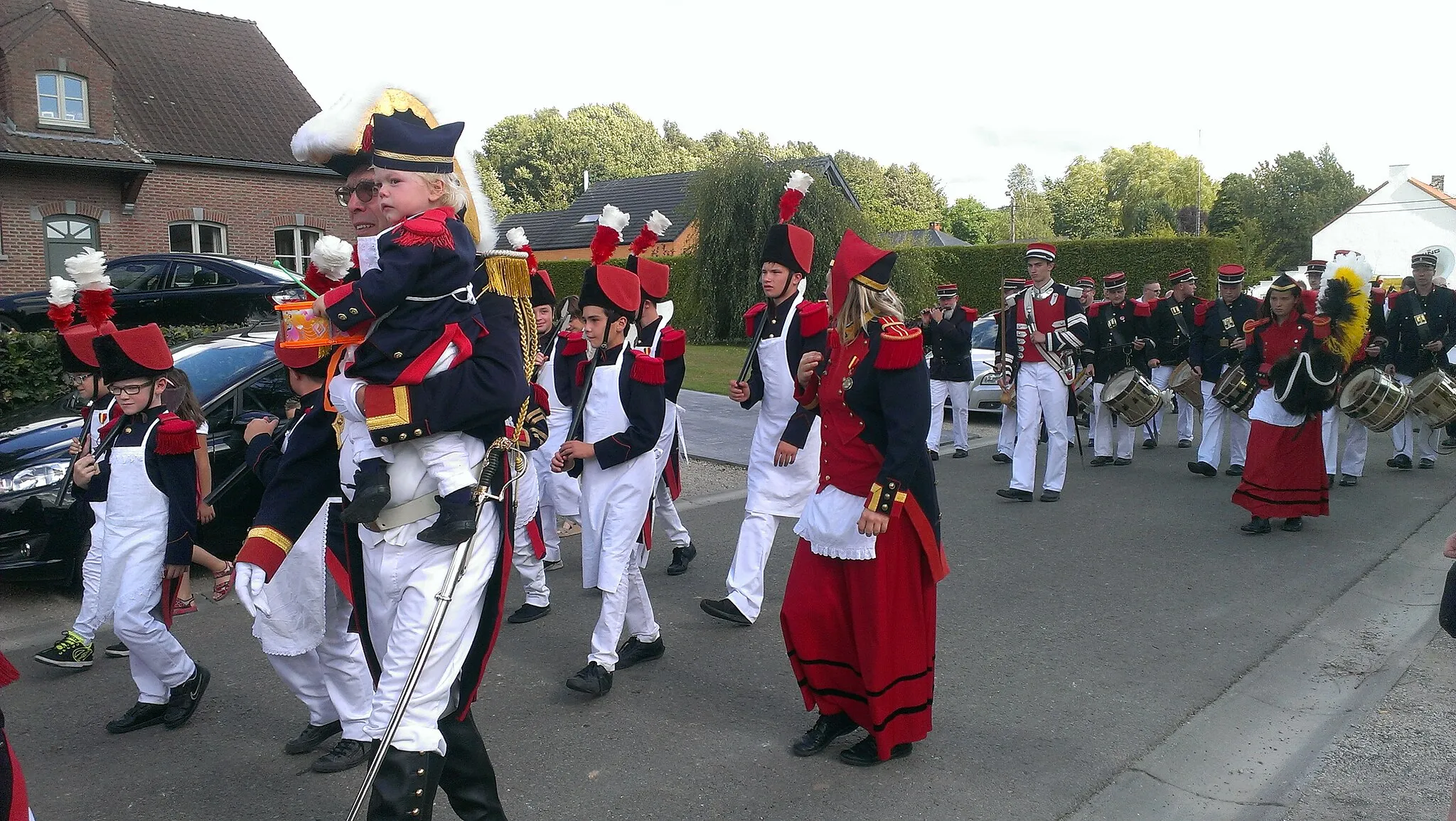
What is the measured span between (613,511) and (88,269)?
261cm

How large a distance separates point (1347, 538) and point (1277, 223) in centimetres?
8115

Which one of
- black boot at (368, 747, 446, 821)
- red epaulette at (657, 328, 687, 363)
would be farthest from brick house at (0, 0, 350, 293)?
black boot at (368, 747, 446, 821)

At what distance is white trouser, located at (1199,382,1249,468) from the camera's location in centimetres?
1099

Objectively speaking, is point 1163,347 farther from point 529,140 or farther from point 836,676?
point 529,140

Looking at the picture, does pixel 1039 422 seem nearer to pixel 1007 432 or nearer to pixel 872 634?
pixel 1007 432

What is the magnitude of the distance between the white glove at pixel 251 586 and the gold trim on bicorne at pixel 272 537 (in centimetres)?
11

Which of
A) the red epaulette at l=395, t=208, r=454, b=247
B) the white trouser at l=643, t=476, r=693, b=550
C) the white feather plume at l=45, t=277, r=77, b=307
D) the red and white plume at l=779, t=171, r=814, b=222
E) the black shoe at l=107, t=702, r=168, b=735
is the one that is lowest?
the black shoe at l=107, t=702, r=168, b=735

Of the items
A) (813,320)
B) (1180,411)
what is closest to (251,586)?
(813,320)

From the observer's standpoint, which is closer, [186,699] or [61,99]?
[186,699]

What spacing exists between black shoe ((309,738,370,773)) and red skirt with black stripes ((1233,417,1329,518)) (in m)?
6.78

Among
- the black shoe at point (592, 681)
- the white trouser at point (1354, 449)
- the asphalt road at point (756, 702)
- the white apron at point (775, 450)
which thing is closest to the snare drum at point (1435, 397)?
the white trouser at point (1354, 449)

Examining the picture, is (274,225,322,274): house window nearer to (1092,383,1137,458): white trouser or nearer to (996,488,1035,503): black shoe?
(1092,383,1137,458): white trouser

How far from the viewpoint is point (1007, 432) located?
1212 centimetres

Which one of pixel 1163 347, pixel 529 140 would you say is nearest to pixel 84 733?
pixel 1163 347
